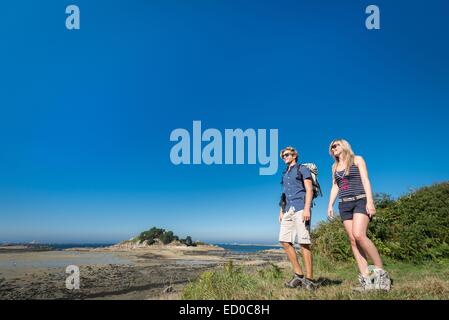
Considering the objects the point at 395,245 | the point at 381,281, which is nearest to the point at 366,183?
the point at 381,281

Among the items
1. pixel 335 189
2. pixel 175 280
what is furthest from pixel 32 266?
pixel 335 189

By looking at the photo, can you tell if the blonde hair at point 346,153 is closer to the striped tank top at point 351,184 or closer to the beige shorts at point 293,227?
the striped tank top at point 351,184

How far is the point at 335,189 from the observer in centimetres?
651

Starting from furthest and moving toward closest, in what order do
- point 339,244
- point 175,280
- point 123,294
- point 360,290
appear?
point 339,244 → point 175,280 → point 123,294 → point 360,290

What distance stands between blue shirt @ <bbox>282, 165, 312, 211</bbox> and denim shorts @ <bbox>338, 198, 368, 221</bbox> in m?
0.69

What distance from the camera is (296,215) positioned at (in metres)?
6.62

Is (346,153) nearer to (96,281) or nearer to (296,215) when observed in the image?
(296,215)

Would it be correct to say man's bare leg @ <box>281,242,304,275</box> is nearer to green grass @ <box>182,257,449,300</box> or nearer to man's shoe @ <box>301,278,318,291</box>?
man's shoe @ <box>301,278,318,291</box>

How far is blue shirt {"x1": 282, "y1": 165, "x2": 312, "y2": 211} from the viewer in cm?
664
